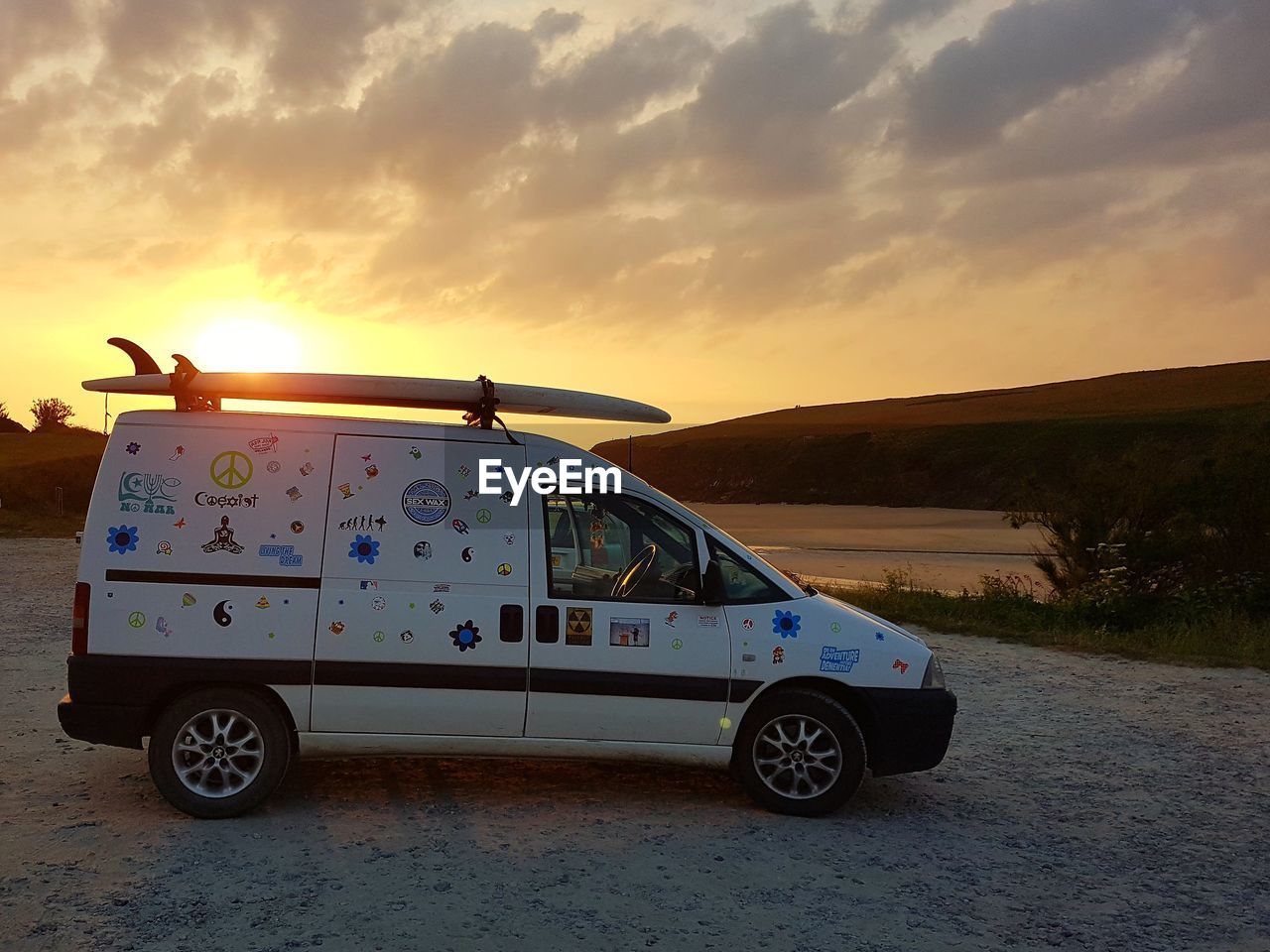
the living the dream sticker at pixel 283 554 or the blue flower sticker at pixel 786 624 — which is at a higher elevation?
the living the dream sticker at pixel 283 554

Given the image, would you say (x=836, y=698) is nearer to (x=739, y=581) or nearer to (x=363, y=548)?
(x=739, y=581)

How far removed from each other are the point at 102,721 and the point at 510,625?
226 centimetres

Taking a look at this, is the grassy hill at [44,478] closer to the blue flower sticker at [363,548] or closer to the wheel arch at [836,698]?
the blue flower sticker at [363,548]

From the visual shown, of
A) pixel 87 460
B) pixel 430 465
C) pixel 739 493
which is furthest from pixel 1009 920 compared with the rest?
pixel 739 493

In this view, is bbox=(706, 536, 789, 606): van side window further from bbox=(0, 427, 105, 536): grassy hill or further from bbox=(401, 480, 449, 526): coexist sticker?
bbox=(0, 427, 105, 536): grassy hill

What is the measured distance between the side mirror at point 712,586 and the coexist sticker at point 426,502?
1.48 meters

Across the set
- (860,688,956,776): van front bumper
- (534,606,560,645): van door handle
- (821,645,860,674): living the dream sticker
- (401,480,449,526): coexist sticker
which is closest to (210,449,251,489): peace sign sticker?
(401,480,449,526): coexist sticker

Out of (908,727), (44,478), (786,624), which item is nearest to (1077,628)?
(908,727)

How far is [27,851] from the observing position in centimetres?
552

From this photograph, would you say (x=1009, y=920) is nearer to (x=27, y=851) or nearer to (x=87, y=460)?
(x=27, y=851)

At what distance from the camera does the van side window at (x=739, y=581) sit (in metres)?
6.42

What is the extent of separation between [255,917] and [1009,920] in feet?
10.5

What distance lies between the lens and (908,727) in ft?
21.1

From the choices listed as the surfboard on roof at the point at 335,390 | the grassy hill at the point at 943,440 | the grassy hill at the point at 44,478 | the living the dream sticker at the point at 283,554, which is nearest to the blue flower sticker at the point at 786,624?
the surfboard on roof at the point at 335,390
